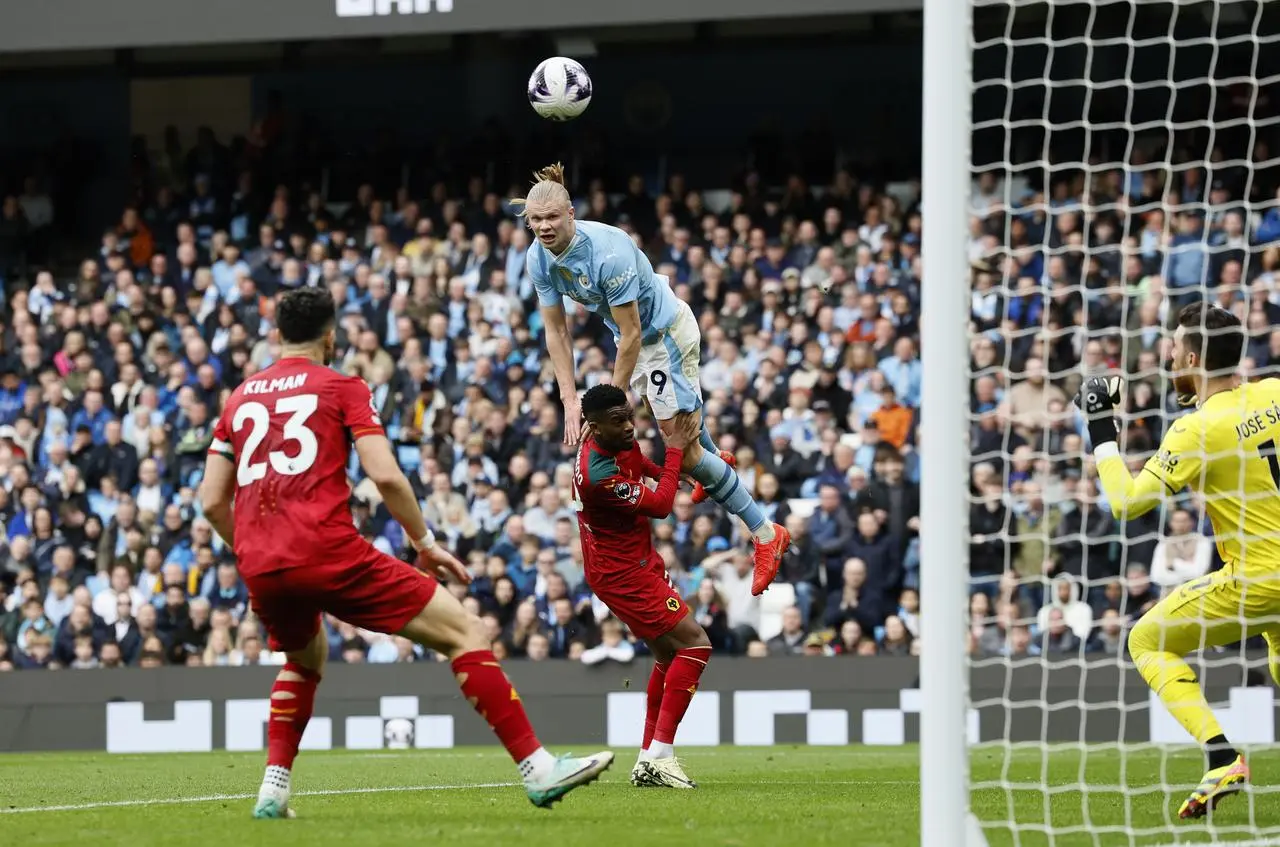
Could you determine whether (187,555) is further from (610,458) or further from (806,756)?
(610,458)

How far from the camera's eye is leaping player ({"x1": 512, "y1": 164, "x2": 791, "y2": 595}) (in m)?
9.65

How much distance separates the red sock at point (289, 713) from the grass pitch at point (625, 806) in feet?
0.96

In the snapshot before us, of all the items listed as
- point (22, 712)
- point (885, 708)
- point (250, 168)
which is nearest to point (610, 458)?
point (885, 708)

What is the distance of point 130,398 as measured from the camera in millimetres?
19312

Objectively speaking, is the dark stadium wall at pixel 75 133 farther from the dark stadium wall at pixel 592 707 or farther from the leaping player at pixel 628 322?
the leaping player at pixel 628 322

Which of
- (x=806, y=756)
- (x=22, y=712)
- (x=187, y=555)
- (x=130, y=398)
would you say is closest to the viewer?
(x=806, y=756)

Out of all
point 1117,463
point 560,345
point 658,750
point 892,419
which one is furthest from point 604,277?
point 892,419

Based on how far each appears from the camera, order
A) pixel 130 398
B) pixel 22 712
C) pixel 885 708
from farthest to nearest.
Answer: pixel 130 398 < pixel 22 712 < pixel 885 708

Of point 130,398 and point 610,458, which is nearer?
point 610,458

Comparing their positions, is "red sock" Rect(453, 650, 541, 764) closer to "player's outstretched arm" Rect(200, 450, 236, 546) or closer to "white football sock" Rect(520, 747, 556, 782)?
"white football sock" Rect(520, 747, 556, 782)

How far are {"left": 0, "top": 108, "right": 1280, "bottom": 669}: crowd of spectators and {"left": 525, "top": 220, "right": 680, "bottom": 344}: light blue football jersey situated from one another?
5.36 meters

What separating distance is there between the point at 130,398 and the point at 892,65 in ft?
33.0

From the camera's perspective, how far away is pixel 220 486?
6887 millimetres

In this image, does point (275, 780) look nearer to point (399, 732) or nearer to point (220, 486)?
point (220, 486)
